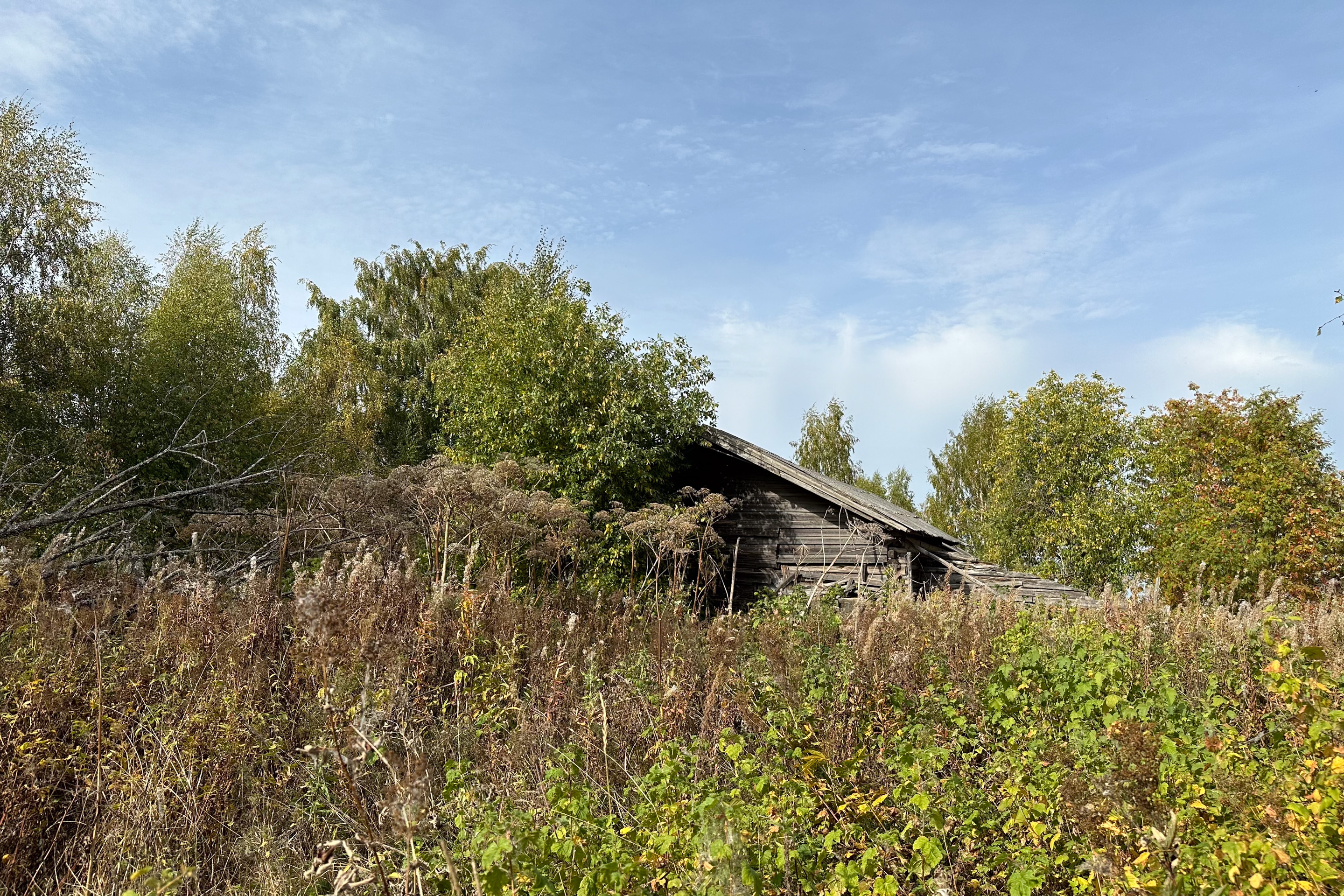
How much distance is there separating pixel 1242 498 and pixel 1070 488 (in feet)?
18.1

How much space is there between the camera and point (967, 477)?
38.8 meters

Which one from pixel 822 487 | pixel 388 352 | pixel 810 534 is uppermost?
pixel 388 352

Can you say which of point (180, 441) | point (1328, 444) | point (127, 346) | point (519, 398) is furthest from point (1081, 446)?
point (127, 346)

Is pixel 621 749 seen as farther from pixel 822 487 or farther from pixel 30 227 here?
pixel 30 227

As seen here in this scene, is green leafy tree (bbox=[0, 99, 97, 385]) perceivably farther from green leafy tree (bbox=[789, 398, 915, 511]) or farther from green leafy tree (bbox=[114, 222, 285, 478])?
green leafy tree (bbox=[789, 398, 915, 511])

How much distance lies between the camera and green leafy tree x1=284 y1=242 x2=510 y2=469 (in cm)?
2795

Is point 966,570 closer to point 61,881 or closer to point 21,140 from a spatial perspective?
point 61,881

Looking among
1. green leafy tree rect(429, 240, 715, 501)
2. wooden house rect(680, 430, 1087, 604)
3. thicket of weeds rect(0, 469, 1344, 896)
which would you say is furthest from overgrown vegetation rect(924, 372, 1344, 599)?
thicket of weeds rect(0, 469, 1344, 896)

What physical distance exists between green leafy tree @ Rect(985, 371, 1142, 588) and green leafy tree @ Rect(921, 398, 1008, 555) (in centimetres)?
825

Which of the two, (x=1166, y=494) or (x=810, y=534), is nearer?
(x=810, y=534)

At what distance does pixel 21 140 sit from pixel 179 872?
70.6 ft

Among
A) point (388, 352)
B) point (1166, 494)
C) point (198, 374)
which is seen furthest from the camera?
point (388, 352)

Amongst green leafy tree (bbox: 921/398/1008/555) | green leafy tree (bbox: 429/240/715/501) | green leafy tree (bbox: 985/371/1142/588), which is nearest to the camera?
green leafy tree (bbox: 429/240/715/501)

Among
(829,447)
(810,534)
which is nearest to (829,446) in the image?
(829,447)
